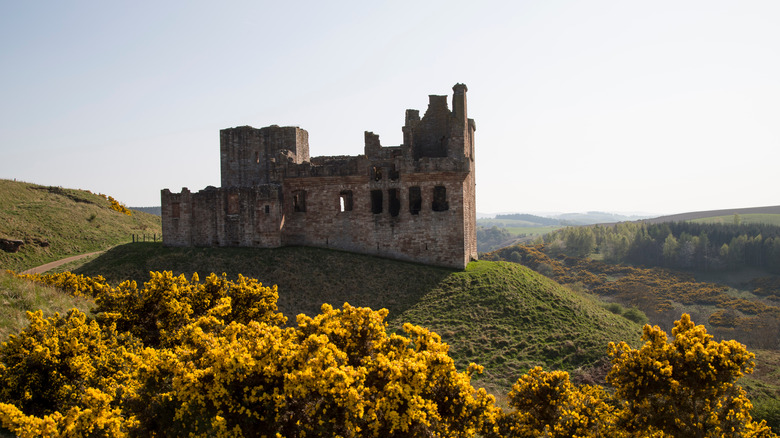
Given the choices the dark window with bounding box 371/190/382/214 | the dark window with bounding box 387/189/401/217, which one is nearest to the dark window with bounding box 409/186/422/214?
the dark window with bounding box 387/189/401/217

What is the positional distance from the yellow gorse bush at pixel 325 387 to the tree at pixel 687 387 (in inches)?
1.1

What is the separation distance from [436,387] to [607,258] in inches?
3823

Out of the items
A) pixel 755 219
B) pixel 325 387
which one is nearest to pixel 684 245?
pixel 755 219

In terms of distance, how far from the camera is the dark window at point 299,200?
35312 mm

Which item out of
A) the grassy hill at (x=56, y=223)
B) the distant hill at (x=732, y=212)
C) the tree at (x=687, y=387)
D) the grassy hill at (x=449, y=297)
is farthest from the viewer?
the distant hill at (x=732, y=212)

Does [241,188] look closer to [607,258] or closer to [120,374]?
[120,374]

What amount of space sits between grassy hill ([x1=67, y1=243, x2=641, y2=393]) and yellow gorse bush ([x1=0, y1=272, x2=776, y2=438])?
9.24 metres

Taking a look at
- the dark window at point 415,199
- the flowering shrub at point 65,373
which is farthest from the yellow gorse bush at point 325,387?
the dark window at point 415,199

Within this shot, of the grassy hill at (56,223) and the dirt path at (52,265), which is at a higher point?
the grassy hill at (56,223)

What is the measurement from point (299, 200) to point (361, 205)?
4.68 metres

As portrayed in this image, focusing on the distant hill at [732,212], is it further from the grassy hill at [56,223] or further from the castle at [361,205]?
the grassy hill at [56,223]

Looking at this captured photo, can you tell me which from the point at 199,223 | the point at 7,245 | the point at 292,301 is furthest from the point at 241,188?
the point at 7,245

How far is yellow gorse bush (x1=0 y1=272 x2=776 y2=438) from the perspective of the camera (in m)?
9.70

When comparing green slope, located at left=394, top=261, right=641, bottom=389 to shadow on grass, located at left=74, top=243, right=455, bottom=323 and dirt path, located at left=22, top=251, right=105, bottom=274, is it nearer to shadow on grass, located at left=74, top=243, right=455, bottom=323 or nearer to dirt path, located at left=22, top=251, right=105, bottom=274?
shadow on grass, located at left=74, top=243, right=455, bottom=323
